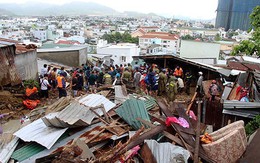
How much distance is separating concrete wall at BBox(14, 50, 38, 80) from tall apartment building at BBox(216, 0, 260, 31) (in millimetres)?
77412

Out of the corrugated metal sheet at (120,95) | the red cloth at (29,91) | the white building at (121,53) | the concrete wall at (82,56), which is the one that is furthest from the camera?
the white building at (121,53)

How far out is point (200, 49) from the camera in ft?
87.6

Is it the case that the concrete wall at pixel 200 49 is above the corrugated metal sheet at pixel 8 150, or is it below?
above

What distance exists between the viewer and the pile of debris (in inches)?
190

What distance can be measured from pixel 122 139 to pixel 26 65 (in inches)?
304

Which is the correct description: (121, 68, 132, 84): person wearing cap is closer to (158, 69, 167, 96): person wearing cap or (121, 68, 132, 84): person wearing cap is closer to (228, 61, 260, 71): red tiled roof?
(158, 69, 167, 96): person wearing cap

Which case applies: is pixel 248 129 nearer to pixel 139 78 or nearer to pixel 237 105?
pixel 237 105

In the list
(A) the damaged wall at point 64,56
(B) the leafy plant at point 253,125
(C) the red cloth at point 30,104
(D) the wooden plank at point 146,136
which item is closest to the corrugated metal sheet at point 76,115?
(D) the wooden plank at point 146,136

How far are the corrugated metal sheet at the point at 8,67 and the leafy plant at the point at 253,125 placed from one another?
9212 mm

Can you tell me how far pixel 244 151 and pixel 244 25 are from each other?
3728 inches

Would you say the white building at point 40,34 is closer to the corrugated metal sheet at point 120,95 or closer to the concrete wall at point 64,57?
the concrete wall at point 64,57

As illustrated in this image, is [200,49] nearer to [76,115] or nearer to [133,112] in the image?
[133,112]

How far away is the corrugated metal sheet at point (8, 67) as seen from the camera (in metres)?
9.66

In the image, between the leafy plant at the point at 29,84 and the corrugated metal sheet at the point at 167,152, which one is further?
the leafy plant at the point at 29,84
